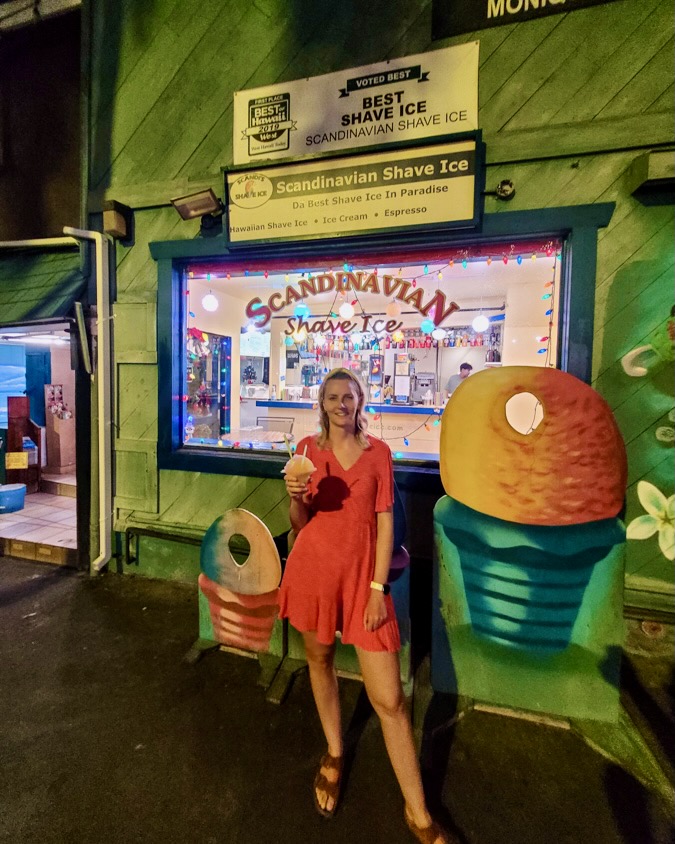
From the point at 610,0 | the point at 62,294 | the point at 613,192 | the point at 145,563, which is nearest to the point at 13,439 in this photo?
the point at 62,294

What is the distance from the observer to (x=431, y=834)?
1773 millimetres

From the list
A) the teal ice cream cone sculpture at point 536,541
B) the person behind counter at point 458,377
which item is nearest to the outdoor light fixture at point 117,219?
the teal ice cream cone sculpture at point 536,541

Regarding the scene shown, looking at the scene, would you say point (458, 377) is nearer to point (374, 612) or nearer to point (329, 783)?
point (374, 612)

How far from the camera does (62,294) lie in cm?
432

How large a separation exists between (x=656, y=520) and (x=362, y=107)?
4199 millimetres

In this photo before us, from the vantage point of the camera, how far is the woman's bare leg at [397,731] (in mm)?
1807

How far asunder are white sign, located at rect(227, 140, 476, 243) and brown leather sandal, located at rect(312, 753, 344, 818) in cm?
370

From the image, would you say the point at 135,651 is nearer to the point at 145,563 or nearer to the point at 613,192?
the point at 145,563

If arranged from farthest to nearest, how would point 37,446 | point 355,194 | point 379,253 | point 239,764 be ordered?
point 37,446, point 379,253, point 355,194, point 239,764

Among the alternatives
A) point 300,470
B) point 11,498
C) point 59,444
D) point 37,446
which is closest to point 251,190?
point 300,470

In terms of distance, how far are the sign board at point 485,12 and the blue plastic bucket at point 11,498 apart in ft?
23.1

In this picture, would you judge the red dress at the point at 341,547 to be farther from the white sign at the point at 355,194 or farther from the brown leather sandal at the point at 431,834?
the white sign at the point at 355,194

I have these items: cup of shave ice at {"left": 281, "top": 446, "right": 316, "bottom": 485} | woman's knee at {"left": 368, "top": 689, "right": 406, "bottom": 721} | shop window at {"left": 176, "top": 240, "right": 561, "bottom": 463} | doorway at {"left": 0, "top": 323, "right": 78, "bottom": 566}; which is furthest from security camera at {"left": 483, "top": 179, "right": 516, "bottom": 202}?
doorway at {"left": 0, "top": 323, "right": 78, "bottom": 566}

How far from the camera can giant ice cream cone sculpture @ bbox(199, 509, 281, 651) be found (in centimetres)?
277
